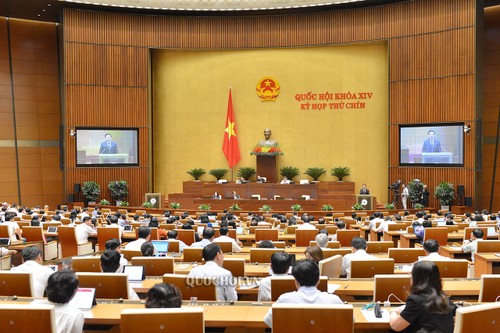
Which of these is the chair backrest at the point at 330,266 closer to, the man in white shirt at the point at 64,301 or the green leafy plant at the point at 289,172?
the man in white shirt at the point at 64,301

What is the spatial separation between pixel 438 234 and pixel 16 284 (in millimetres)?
7294

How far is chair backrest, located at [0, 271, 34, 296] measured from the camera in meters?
4.77

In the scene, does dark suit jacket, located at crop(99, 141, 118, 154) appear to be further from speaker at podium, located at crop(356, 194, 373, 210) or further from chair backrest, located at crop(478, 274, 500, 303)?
chair backrest, located at crop(478, 274, 500, 303)

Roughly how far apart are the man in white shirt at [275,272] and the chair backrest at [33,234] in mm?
6614

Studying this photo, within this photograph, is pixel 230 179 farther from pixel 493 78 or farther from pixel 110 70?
pixel 493 78

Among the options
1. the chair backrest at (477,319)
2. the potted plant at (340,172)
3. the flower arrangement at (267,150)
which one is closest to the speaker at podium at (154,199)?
the flower arrangement at (267,150)

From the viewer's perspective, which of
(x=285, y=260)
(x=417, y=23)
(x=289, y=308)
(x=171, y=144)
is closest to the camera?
(x=289, y=308)

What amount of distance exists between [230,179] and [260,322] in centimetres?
1900

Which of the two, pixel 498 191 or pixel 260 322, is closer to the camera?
pixel 260 322

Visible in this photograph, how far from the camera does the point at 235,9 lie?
21484mm

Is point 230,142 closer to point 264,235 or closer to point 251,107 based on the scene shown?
point 251,107

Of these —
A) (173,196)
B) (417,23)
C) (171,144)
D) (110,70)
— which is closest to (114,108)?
(110,70)

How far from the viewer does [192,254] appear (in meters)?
6.98

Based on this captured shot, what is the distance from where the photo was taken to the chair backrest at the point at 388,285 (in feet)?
14.5
